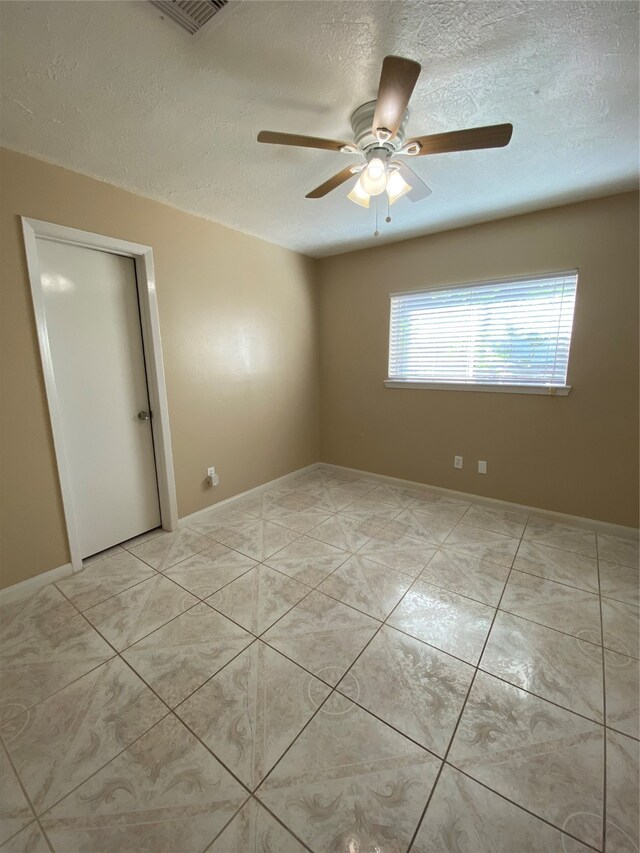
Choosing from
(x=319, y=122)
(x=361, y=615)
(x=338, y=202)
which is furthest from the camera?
(x=338, y=202)

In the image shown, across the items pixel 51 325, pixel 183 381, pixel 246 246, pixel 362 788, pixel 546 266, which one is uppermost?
pixel 246 246

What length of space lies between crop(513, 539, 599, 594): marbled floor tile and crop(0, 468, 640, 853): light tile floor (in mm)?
16

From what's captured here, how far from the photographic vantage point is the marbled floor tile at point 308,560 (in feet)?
7.22

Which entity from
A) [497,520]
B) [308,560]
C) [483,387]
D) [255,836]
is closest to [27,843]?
[255,836]

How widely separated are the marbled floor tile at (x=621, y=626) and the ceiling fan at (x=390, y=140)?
7.49 feet

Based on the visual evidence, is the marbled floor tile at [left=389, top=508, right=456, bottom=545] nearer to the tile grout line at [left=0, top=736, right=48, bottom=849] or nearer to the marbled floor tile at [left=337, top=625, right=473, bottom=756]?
the marbled floor tile at [left=337, top=625, right=473, bottom=756]

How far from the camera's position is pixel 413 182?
1.76 m

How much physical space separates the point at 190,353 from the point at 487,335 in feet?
8.31

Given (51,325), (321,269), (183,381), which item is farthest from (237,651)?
(321,269)

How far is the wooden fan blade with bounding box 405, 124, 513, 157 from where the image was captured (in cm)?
124

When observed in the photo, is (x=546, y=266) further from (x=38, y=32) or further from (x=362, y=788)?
(x=362, y=788)

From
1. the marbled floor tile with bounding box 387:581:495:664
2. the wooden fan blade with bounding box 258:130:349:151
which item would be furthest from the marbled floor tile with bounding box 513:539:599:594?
the wooden fan blade with bounding box 258:130:349:151

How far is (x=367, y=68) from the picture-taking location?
1296 millimetres

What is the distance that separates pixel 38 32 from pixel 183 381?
187 centimetres
